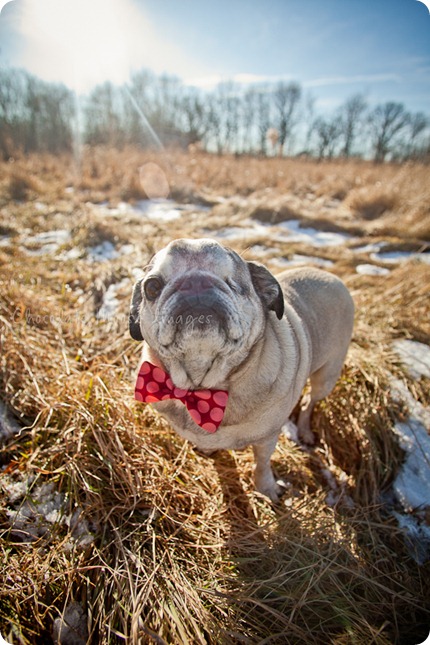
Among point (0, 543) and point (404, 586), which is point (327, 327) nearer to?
point (404, 586)

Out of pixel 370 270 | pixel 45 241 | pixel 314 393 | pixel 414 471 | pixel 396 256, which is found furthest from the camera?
pixel 396 256

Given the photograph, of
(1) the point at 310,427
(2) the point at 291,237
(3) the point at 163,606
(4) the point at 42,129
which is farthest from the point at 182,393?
(4) the point at 42,129

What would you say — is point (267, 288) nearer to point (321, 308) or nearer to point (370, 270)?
point (321, 308)

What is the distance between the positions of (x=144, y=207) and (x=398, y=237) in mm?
6871

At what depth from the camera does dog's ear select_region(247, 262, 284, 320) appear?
6.93 feet

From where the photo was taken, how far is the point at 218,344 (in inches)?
69.4

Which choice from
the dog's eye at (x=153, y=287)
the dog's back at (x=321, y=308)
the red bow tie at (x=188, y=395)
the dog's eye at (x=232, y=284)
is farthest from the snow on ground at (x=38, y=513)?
the dog's back at (x=321, y=308)

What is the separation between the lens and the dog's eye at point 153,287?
2.00 meters

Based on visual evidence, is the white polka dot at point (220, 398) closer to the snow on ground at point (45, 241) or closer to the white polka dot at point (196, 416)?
the white polka dot at point (196, 416)

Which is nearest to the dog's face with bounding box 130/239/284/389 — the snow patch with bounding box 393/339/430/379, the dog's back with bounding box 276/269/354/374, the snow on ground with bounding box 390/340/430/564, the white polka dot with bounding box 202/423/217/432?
the white polka dot with bounding box 202/423/217/432

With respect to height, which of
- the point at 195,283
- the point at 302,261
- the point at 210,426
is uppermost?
the point at 195,283

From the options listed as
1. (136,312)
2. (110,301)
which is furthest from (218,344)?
(110,301)

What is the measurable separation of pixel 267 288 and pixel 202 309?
0.64 meters

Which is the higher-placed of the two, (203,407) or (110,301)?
(203,407)
